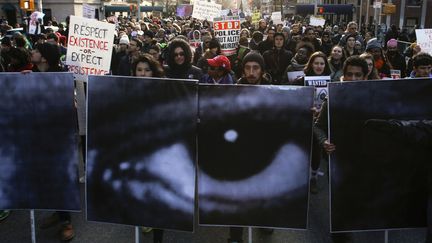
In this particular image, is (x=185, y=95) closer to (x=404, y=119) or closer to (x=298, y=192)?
(x=298, y=192)

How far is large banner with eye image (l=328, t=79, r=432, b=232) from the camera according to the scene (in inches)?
142

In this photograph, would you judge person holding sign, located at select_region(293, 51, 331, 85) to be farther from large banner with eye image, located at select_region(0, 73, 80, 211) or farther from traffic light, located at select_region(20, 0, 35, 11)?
traffic light, located at select_region(20, 0, 35, 11)

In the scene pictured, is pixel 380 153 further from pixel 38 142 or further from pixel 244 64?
pixel 38 142

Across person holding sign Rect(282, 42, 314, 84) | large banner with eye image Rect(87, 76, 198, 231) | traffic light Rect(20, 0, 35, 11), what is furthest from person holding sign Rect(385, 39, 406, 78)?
traffic light Rect(20, 0, 35, 11)

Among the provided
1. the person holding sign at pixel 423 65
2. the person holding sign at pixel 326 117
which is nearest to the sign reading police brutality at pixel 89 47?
the person holding sign at pixel 326 117

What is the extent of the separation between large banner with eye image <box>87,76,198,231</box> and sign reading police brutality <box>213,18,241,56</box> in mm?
6896

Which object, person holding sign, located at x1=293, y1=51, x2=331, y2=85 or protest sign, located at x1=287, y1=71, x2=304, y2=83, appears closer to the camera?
person holding sign, located at x1=293, y1=51, x2=331, y2=85

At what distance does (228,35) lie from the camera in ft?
35.1

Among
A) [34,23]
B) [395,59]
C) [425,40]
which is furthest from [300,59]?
[34,23]

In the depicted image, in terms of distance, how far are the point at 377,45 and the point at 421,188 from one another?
5211 mm

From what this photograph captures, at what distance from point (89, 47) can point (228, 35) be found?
4.72 m

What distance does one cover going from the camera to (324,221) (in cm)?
513

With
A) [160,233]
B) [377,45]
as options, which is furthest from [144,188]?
[377,45]

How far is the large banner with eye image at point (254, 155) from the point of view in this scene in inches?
141
